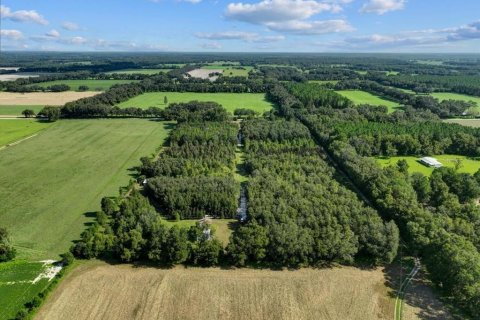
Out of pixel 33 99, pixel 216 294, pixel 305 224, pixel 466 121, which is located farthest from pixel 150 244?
pixel 33 99

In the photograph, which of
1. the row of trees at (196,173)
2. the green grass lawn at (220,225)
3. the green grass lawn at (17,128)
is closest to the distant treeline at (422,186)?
the green grass lawn at (220,225)

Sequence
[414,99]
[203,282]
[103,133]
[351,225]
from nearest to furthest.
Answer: [203,282] < [351,225] < [103,133] < [414,99]

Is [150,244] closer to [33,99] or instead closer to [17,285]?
[17,285]

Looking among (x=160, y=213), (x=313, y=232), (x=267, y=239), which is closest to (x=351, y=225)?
(x=313, y=232)

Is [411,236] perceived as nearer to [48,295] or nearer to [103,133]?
[48,295]

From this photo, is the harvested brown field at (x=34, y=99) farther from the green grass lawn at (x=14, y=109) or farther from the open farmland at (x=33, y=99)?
the green grass lawn at (x=14, y=109)

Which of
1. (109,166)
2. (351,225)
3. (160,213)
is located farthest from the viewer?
(109,166)
